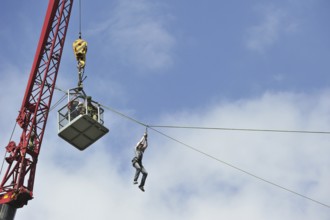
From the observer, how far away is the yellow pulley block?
31.2m

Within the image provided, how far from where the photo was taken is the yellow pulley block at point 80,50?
102ft

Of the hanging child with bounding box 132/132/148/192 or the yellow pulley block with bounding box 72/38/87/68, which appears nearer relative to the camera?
the hanging child with bounding box 132/132/148/192

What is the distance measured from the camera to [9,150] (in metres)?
33.0

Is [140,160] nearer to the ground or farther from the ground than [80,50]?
nearer to the ground

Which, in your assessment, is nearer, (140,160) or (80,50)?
(140,160)

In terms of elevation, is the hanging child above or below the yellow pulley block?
below

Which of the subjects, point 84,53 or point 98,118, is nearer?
point 98,118

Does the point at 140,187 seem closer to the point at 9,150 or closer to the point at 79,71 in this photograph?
the point at 79,71

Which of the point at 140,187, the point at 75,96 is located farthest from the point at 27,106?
the point at 140,187

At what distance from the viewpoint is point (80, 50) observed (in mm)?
31328

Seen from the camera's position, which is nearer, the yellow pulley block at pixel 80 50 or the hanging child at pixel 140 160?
the hanging child at pixel 140 160

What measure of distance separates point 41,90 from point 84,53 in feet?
13.2

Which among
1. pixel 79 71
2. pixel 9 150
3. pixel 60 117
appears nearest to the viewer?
pixel 60 117

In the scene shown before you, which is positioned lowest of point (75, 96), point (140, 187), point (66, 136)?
point (140, 187)
